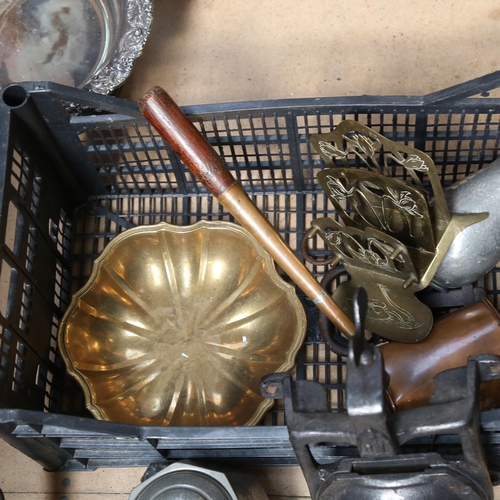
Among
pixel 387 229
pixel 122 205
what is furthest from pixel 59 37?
pixel 387 229

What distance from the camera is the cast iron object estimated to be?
1.88 ft

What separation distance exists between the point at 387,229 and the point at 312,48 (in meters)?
0.44

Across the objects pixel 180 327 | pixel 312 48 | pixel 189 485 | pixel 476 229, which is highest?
pixel 312 48

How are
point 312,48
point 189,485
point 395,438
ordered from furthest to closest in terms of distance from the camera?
point 312,48
point 189,485
point 395,438

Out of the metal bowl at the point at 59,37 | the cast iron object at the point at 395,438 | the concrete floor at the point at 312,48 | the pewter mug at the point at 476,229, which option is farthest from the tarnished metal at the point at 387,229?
the metal bowl at the point at 59,37

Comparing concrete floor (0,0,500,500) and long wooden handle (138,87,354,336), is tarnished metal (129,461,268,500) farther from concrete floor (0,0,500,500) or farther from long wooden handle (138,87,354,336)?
concrete floor (0,0,500,500)

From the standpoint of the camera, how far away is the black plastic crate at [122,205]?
0.74 meters

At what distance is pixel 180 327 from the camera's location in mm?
929

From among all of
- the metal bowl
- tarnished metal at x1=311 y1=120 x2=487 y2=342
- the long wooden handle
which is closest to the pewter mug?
tarnished metal at x1=311 y1=120 x2=487 y2=342

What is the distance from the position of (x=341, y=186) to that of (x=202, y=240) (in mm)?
242

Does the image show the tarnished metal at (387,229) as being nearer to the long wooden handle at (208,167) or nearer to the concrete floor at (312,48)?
the long wooden handle at (208,167)

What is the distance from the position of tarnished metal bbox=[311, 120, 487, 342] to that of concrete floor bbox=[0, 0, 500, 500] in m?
0.32

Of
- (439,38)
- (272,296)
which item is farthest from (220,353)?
(439,38)

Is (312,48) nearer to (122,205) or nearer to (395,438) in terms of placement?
(122,205)
